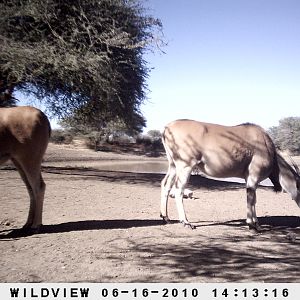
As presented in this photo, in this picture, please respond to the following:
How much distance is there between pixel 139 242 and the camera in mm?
5344

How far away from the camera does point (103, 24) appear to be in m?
11.8

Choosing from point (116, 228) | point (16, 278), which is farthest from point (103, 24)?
point (16, 278)

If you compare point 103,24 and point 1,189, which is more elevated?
point 103,24

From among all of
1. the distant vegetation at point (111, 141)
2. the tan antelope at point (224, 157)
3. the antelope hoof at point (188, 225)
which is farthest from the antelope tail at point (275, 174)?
the distant vegetation at point (111, 141)

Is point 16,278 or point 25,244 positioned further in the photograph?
point 25,244

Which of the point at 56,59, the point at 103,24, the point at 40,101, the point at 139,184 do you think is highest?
the point at 103,24

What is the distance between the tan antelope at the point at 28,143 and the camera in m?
5.42

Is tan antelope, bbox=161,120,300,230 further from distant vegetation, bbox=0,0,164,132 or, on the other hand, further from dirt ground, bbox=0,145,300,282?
distant vegetation, bbox=0,0,164,132

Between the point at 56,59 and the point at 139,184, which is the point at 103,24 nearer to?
the point at 56,59

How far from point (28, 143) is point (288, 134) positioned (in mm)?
37705

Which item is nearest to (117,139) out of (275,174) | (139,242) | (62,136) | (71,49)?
(62,136)

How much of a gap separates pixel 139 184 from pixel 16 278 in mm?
8636

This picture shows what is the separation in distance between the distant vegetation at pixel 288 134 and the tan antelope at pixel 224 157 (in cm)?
1730

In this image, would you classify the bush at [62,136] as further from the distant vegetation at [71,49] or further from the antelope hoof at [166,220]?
the antelope hoof at [166,220]
